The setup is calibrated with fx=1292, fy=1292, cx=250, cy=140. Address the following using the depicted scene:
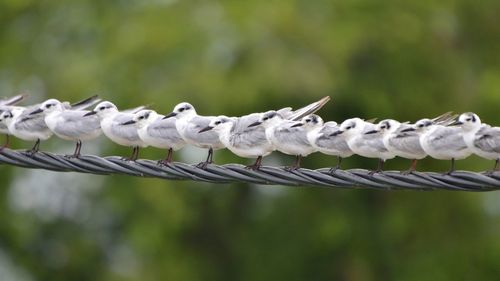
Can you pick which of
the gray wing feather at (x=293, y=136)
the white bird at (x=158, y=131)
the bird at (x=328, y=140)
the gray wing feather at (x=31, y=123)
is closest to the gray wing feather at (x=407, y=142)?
the bird at (x=328, y=140)

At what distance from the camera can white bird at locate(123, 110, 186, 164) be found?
29.0 feet

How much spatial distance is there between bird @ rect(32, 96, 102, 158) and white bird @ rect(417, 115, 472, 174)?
2.37 meters

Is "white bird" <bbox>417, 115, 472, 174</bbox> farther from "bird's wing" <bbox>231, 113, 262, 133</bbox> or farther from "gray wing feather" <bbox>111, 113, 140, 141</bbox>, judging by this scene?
"gray wing feather" <bbox>111, 113, 140, 141</bbox>

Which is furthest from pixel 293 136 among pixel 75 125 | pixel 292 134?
pixel 75 125

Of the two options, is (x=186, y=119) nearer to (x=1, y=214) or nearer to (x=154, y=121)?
(x=154, y=121)

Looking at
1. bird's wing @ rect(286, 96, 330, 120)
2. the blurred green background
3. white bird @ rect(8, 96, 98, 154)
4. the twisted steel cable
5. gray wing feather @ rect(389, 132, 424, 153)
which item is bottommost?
the twisted steel cable

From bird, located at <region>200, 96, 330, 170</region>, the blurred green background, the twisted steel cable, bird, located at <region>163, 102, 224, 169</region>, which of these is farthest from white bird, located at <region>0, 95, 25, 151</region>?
the blurred green background

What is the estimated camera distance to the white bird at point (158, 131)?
884 centimetres

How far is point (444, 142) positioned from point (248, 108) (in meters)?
10.8

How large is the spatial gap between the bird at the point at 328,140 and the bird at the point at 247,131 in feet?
0.69

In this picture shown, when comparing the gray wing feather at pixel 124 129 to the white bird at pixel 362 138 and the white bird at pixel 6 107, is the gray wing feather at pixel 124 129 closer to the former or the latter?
the white bird at pixel 6 107

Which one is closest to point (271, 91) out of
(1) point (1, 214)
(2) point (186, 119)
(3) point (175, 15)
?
(3) point (175, 15)

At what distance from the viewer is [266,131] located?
28.6 feet

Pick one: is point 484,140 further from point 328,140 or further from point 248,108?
point 248,108
